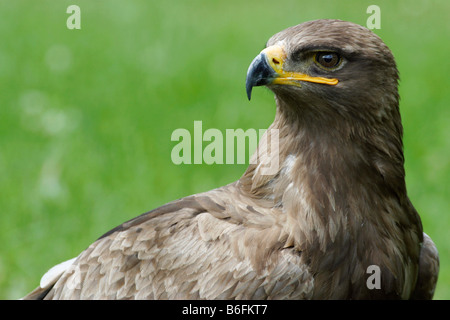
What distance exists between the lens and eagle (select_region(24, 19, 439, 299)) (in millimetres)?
4188

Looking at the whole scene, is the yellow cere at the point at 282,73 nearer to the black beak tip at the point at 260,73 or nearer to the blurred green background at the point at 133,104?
the black beak tip at the point at 260,73

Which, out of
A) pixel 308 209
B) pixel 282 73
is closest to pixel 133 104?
pixel 282 73

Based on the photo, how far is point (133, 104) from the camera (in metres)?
9.98

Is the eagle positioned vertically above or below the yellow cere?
below

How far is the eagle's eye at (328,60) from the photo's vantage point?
4246mm

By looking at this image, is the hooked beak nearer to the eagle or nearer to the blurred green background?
the eagle

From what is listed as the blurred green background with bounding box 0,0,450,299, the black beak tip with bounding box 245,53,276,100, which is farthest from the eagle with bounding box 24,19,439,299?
the blurred green background with bounding box 0,0,450,299

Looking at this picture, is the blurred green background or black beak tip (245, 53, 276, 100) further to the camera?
the blurred green background

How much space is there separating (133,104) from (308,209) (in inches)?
236

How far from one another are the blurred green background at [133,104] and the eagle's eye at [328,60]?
2526 millimetres

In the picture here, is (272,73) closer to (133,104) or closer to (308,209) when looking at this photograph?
(308,209)

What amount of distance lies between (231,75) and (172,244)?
6363mm

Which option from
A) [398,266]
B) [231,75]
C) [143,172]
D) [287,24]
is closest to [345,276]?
[398,266]

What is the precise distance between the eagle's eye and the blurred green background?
2526 millimetres
